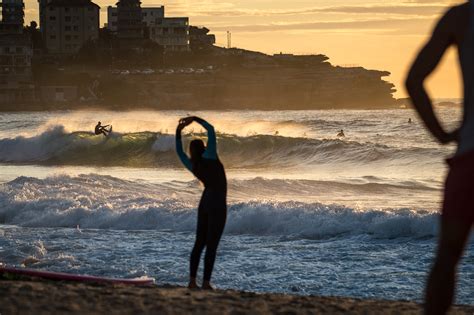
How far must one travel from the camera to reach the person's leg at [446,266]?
13.0ft

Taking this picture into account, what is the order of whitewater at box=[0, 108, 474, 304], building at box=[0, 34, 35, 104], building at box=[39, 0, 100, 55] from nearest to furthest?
whitewater at box=[0, 108, 474, 304], building at box=[0, 34, 35, 104], building at box=[39, 0, 100, 55]

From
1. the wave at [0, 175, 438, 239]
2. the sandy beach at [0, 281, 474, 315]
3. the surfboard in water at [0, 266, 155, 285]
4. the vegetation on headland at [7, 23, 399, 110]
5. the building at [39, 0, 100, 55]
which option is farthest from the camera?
the building at [39, 0, 100, 55]

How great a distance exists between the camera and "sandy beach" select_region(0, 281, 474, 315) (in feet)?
18.9

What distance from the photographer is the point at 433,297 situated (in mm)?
4090

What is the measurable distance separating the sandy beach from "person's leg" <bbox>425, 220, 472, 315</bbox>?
1.94 metres

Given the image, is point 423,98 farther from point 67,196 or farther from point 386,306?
point 67,196

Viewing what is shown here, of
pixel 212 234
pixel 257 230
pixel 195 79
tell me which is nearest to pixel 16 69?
pixel 195 79

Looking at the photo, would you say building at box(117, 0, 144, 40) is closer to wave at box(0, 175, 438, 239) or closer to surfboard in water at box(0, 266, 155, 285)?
wave at box(0, 175, 438, 239)

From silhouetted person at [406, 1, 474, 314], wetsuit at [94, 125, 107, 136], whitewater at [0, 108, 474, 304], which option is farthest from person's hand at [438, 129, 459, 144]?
wetsuit at [94, 125, 107, 136]

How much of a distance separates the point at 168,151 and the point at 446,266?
40.8m

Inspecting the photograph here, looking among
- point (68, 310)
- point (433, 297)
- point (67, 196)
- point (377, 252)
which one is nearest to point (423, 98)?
point (433, 297)

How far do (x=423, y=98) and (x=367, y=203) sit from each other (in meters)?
17.6

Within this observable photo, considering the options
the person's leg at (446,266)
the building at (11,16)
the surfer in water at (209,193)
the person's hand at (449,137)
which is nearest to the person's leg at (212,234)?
the surfer in water at (209,193)

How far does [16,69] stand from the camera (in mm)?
167750
